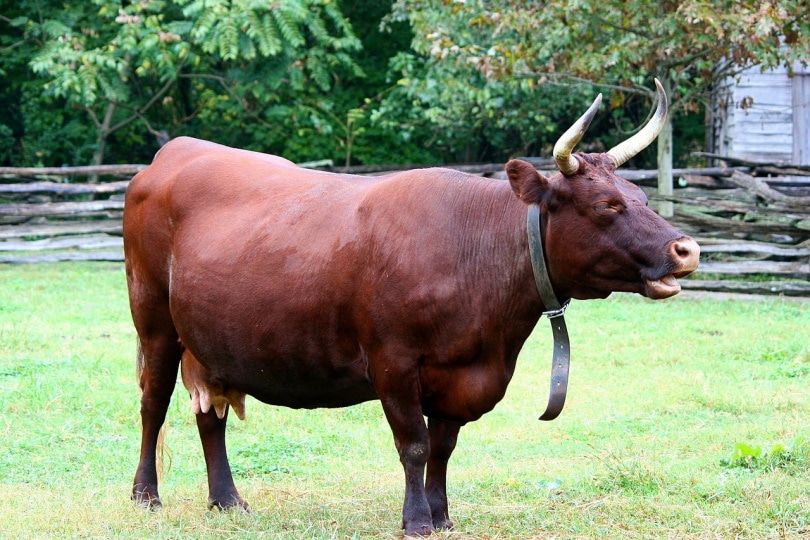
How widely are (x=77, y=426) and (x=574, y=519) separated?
149 inches

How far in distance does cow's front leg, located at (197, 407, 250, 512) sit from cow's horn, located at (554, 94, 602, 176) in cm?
235

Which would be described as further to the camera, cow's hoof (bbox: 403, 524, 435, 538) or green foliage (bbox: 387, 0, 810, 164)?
green foliage (bbox: 387, 0, 810, 164)

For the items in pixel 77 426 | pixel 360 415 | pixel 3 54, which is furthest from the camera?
pixel 3 54

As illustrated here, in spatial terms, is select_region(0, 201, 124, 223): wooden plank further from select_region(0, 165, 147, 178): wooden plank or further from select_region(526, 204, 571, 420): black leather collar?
select_region(526, 204, 571, 420): black leather collar

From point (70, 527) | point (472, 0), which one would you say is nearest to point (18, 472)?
point (70, 527)

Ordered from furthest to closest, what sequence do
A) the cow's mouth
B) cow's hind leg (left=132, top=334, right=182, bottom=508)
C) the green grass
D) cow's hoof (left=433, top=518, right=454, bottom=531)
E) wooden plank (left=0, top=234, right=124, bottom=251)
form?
wooden plank (left=0, top=234, right=124, bottom=251) → cow's hind leg (left=132, top=334, right=182, bottom=508) → the green grass → cow's hoof (left=433, top=518, right=454, bottom=531) → the cow's mouth

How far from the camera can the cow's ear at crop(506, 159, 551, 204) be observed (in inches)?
172

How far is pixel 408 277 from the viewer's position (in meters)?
4.39

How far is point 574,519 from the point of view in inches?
191

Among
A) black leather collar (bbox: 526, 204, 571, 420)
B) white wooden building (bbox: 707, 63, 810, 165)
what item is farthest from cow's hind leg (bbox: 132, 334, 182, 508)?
white wooden building (bbox: 707, 63, 810, 165)

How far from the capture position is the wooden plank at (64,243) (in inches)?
666

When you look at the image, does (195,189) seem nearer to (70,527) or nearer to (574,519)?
(70,527)

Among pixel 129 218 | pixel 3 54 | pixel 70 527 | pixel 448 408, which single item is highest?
pixel 3 54

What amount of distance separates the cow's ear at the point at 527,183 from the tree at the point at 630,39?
749cm
